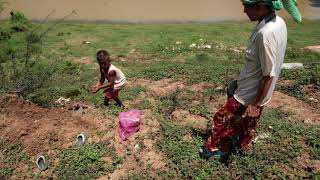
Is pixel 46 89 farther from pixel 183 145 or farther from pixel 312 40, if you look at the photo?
pixel 312 40

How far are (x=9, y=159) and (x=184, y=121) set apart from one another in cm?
209

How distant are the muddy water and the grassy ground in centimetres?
124

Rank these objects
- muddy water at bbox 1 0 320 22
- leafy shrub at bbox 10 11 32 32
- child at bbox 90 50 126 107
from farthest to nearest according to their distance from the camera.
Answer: muddy water at bbox 1 0 320 22 < leafy shrub at bbox 10 11 32 32 < child at bbox 90 50 126 107

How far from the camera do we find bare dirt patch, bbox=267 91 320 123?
511 cm

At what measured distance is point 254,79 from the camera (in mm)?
3477

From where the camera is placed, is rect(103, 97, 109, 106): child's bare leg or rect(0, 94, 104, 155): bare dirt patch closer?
rect(0, 94, 104, 155): bare dirt patch

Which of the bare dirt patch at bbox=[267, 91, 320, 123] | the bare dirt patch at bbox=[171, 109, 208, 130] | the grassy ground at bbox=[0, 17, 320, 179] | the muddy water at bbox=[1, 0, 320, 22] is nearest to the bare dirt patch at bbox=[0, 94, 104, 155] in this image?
the grassy ground at bbox=[0, 17, 320, 179]

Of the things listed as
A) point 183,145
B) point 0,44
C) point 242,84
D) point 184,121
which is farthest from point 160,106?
point 0,44

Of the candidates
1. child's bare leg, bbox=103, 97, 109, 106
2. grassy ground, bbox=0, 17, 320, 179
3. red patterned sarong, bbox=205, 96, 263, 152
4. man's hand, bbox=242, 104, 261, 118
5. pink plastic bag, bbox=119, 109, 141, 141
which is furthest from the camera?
child's bare leg, bbox=103, 97, 109, 106

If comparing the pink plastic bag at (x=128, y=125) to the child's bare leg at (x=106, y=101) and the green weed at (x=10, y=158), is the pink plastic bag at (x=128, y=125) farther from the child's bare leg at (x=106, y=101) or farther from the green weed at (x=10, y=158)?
the green weed at (x=10, y=158)

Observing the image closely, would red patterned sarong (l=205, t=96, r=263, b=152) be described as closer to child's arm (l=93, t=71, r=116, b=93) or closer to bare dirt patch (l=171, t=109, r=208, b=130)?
bare dirt patch (l=171, t=109, r=208, b=130)

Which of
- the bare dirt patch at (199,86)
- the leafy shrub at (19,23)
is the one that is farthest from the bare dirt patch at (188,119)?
the leafy shrub at (19,23)

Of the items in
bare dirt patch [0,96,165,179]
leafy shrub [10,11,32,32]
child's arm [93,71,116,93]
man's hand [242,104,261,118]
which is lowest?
bare dirt patch [0,96,165,179]

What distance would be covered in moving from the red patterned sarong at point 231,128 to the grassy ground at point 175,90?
0.15 meters
